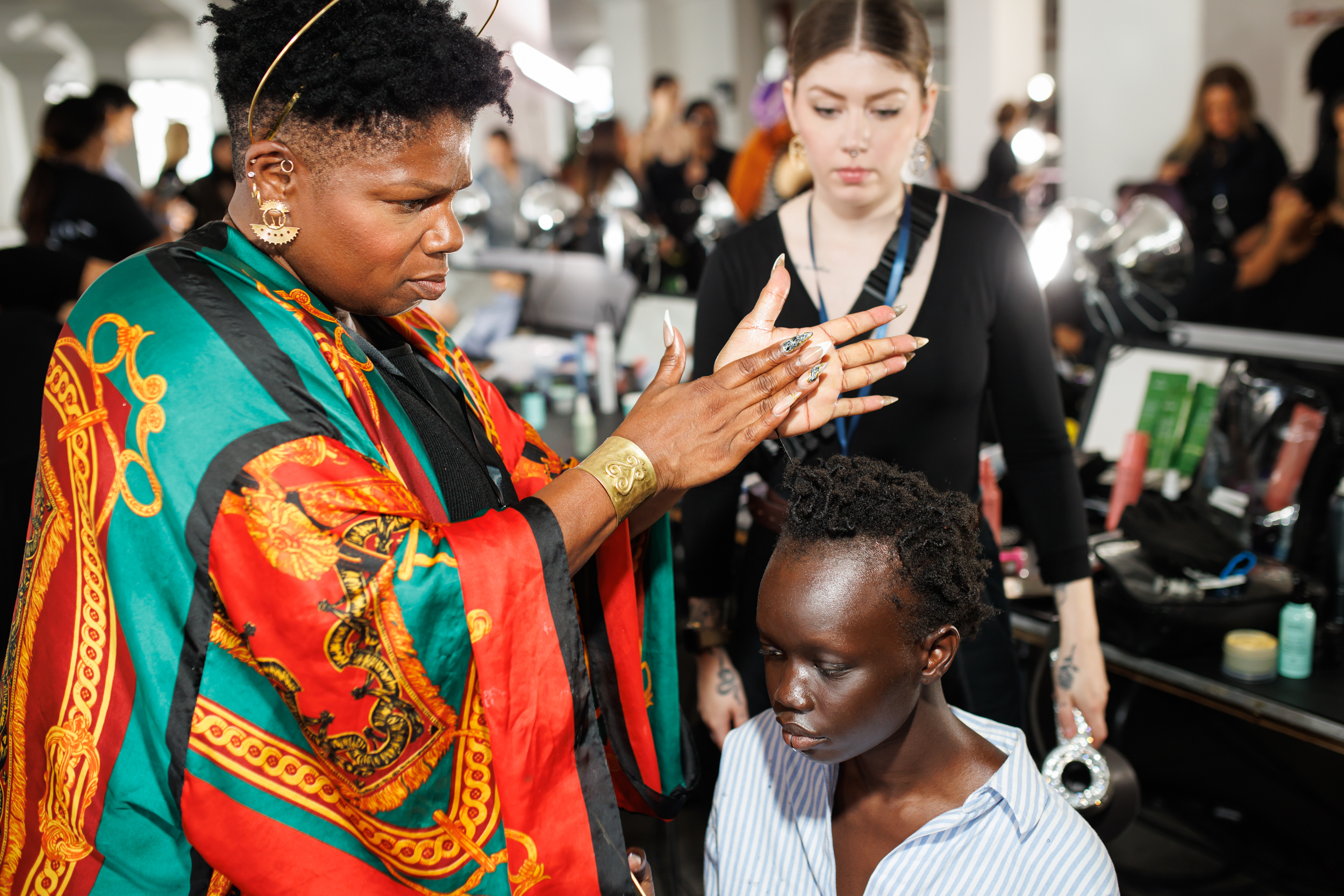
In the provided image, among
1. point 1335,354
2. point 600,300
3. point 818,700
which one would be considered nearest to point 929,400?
point 818,700

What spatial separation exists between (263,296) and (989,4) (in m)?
7.68

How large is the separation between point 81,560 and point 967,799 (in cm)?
88

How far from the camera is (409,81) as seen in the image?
2.98ft

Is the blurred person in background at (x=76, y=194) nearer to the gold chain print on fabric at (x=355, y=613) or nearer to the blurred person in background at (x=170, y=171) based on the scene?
the gold chain print on fabric at (x=355, y=613)

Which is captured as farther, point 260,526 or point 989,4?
point 989,4

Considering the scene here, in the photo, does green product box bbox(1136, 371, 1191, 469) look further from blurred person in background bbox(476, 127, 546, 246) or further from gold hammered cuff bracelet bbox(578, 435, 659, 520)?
blurred person in background bbox(476, 127, 546, 246)

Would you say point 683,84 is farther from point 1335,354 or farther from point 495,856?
point 495,856

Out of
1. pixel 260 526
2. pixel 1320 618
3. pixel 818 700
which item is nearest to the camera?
pixel 260 526

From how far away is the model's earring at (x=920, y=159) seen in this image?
60.3 inches

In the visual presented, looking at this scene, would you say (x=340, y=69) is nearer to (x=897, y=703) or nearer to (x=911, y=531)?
(x=911, y=531)

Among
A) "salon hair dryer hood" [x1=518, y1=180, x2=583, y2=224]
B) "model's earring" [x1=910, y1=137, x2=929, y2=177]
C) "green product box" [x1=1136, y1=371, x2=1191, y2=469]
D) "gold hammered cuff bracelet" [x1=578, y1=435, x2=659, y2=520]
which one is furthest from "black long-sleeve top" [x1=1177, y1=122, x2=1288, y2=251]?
"gold hammered cuff bracelet" [x1=578, y1=435, x2=659, y2=520]

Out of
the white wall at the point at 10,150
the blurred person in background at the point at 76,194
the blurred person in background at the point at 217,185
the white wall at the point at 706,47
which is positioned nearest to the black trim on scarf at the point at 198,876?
the blurred person in background at the point at 217,185

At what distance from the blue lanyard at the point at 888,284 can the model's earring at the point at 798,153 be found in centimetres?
15

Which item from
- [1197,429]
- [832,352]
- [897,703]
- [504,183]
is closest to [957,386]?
[832,352]
